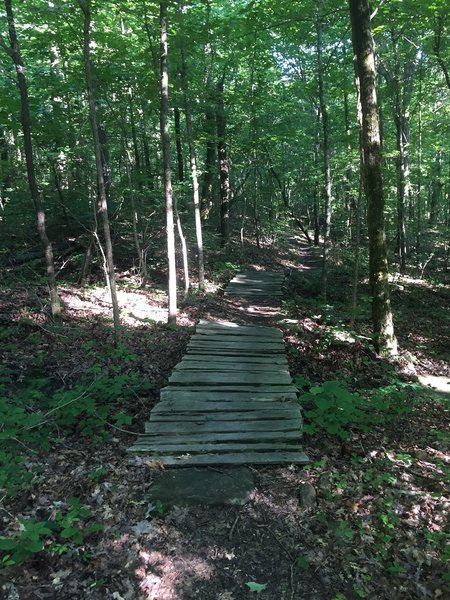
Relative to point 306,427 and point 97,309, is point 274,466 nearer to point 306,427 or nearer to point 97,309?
point 306,427

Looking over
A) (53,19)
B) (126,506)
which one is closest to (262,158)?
(53,19)

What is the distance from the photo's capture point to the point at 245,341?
8.98m

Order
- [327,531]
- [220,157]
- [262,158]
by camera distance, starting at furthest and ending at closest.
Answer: [262,158] < [220,157] < [327,531]

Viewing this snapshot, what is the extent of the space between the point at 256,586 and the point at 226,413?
2566mm

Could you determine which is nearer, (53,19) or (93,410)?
(93,410)

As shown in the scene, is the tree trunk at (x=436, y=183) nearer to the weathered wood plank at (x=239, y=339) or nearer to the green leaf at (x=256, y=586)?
the weathered wood plank at (x=239, y=339)

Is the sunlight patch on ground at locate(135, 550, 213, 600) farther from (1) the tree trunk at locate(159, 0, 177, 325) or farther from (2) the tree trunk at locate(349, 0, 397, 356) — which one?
(2) the tree trunk at locate(349, 0, 397, 356)

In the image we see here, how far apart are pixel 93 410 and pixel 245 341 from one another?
441cm

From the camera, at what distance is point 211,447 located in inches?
192

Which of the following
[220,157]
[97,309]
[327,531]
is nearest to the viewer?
[327,531]

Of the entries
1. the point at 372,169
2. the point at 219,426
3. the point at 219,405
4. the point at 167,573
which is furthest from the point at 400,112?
the point at 167,573

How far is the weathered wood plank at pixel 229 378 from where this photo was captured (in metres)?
6.68

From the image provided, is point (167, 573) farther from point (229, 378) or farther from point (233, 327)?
point (233, 327)

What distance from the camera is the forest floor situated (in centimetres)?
322
